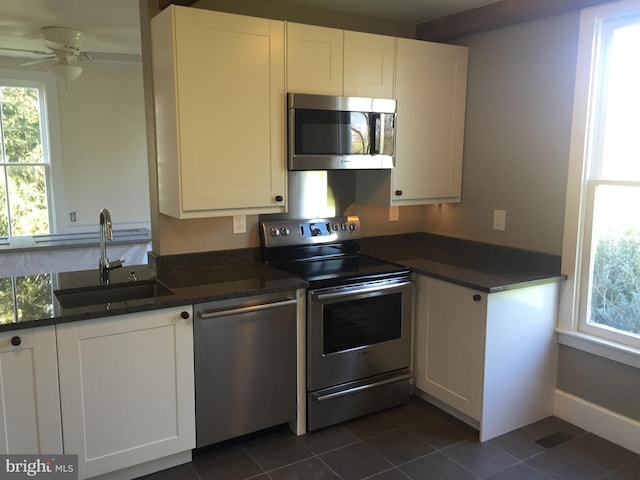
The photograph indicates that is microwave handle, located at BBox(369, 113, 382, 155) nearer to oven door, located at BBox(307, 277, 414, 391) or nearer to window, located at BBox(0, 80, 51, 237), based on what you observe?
oven door, located at BBox(307, 277, 414, 391)

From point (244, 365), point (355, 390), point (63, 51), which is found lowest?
point (355, 390)

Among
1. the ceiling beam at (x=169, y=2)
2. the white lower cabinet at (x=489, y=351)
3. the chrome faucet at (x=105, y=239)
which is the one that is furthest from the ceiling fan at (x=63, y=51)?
the white lower cabinet at (x=489, y=351)

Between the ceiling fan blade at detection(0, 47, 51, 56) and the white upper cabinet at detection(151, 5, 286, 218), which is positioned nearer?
the white upper cabinet at detection(151, 5, 286, 218)

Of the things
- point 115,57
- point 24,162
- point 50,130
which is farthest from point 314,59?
point 24,162

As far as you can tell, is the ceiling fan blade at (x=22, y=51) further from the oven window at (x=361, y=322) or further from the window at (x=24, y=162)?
the oven window at (x=361, y=322)

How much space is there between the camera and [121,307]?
218 cm

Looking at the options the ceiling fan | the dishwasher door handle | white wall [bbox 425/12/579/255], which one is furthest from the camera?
the ceiling fan

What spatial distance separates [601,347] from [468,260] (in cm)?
89

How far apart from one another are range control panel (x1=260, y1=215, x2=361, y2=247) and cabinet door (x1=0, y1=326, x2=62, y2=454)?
134 cm

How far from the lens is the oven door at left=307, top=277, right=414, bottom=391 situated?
2.72m

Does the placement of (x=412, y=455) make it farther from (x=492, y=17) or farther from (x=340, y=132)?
(x=492, y=17)

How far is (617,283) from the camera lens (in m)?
2.71

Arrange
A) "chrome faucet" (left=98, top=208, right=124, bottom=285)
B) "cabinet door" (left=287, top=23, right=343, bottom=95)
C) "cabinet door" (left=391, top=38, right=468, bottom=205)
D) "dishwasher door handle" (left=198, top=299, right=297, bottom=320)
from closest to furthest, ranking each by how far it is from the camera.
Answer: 1. "dishwasher door handle" (left=198, top=299, right=297, bottom=320)
2. "chrome faucet" (left=98, top=208, right=124, bottom=285)
3. "cabinet door" (left=287, top=23, right=343, bottom=95)
4. "cabinet door" (left=391, top=38, right=468, bottom=205)

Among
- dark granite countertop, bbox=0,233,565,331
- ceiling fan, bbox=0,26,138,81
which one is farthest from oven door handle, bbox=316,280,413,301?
ceiling fan, bbox=0,26,138,81
